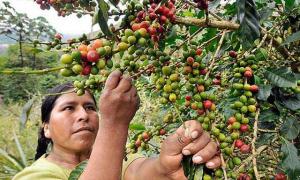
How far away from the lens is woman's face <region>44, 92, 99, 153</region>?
236 cm

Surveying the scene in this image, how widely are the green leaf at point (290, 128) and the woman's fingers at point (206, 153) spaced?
0.33 m

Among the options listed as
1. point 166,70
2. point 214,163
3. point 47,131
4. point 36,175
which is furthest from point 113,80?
point 47,131

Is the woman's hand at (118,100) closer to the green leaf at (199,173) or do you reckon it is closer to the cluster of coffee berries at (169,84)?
the cluster of coffee berries at (169,84)

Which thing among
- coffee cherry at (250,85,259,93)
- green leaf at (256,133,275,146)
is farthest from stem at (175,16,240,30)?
green leaf at (256,133,275,146)

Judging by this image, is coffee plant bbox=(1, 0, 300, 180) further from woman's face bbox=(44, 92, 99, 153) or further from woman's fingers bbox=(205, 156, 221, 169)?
woman's face bbox=(44, 92, 99, 153)

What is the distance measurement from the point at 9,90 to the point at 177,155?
14495mm

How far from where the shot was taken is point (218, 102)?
68.2 inches

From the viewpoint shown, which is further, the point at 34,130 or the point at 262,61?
the point at 34,130

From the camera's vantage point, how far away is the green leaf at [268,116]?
1341mm

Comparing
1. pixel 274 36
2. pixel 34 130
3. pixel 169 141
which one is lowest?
pixel 34 130

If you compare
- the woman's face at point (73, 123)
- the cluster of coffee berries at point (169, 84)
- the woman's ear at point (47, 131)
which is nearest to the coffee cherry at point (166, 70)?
the cluster of coffee berries at point (169, 84)

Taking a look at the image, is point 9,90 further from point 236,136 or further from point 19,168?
point 236,136

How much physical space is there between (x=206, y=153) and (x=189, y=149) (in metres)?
0.09

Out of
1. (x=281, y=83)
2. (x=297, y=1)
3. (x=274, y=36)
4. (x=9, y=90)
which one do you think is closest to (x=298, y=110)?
(x=281, y=83)
